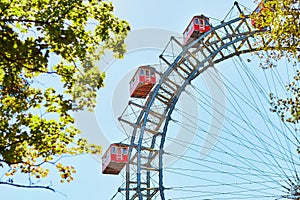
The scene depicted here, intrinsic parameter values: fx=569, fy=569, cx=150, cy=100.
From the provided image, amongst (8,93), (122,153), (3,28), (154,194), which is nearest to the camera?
(3,28)

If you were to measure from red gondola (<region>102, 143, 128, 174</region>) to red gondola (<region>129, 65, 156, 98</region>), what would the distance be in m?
2.45

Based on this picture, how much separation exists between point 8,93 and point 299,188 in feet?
41.9

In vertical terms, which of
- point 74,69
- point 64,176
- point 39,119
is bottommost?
point 64,176

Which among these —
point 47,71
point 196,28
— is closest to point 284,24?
point 47,71

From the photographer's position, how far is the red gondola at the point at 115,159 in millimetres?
24531

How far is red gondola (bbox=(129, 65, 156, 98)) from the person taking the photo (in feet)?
81.7

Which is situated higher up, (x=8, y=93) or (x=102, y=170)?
(x=102, y=170)

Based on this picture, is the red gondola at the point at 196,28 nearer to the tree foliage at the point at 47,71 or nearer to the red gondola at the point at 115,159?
the red gondola at the point at 115,159

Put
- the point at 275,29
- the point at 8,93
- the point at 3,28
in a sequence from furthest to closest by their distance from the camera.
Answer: the point at 275,29 → the point at 8,93 → the point at 3,28

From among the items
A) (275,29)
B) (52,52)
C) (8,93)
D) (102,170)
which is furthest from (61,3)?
(102,170)

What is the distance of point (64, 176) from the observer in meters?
9.23

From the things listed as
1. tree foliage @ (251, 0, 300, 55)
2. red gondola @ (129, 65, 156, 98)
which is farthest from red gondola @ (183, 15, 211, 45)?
tree foliage @ (251, 0, 300, 55)

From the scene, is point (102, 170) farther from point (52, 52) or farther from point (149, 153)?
point (52, 52)

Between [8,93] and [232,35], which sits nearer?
[8,93]
